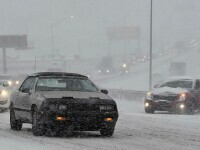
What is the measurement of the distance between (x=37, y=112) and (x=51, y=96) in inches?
18.0

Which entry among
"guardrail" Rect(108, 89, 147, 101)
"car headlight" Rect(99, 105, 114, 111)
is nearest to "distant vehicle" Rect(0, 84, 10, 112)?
"car headlight" Rect(99, 105, 114, 111)

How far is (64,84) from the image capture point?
13734 mm

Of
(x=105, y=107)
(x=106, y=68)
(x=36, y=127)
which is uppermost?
(x=105, y=107)

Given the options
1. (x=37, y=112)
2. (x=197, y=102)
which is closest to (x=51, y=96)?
(x=37, y=112)

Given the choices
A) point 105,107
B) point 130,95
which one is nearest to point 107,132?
point 105,107

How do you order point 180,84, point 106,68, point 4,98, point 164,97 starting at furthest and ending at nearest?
point 106,68 → point 180,84 → point 164,97 → point 4,98

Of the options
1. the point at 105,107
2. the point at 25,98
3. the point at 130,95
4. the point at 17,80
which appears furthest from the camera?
the point at 17,80

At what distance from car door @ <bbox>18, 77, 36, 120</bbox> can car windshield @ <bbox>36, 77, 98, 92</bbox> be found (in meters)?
0.26

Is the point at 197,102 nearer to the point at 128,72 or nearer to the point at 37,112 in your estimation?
the point at 37,112

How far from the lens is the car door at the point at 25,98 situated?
13648 mm

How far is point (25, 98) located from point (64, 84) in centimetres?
95

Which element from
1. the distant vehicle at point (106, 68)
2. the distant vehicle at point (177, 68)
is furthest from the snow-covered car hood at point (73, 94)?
the distant vehicle at point (106, 68)

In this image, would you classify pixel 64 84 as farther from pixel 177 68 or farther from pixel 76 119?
pixel 177 68

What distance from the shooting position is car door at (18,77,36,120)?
13648 mm
